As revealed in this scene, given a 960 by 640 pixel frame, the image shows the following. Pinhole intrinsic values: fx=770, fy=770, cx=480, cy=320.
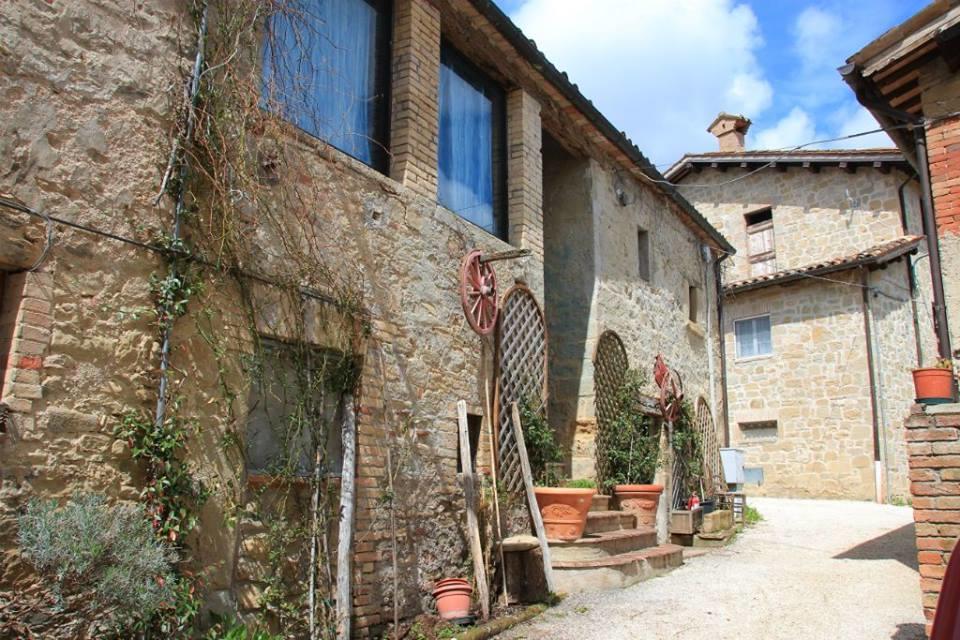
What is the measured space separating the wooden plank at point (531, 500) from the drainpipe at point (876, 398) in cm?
1044

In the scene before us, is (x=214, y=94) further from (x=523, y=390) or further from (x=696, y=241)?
(x=696, y=241)

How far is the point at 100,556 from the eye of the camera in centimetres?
354

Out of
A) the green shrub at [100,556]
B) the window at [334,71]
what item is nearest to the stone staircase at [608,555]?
the window at [334,71]

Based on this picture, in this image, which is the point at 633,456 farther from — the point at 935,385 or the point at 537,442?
the point at 935,385

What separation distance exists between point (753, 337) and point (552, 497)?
1202cm

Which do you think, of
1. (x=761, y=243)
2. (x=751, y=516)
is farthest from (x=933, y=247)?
(x=761, y=243)

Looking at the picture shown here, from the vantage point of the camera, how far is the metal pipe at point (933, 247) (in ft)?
21.0

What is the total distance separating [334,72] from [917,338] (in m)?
15.5

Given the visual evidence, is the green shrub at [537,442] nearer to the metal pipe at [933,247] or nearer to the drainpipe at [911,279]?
the metal pipe at [933,247]

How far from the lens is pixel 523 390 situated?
767 centimetres

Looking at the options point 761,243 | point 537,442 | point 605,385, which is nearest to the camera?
point 537,442

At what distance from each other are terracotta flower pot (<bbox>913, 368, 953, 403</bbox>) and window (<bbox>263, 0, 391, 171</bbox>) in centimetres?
441

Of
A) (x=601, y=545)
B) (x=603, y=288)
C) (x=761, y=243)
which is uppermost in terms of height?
(x=761, y=243)

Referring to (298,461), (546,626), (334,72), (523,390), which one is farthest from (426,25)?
(546,626)
